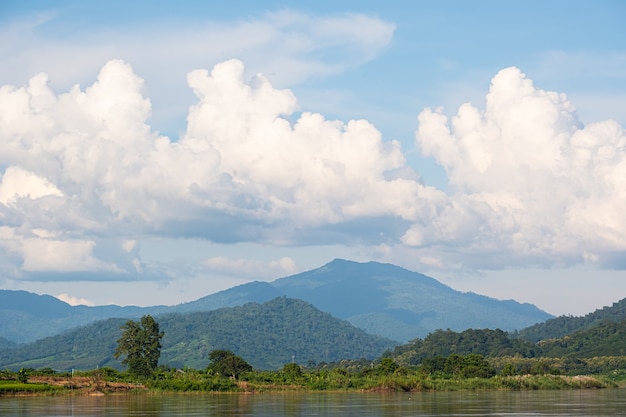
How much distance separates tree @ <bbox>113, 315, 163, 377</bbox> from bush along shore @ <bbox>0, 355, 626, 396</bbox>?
1595mm

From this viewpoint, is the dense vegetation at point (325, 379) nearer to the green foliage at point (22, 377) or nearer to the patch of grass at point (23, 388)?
the patch of grass at point (23, 388)

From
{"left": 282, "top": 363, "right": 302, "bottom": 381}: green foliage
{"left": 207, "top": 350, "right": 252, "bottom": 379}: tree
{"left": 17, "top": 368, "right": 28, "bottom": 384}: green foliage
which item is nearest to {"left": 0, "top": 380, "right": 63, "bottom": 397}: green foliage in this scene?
{"left": 17, "top": 368, "right": 28, "bottom": 384}: green foliage

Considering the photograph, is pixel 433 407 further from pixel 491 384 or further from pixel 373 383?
pixel 491 384

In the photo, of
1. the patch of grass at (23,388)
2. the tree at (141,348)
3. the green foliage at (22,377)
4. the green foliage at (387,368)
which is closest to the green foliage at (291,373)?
the green foliage at (387,368)

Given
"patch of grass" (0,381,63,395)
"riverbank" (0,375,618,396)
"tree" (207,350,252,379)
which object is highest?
"tree" (207,350,252,379)

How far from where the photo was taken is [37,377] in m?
112

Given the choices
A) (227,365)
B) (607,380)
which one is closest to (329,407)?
(227,365)

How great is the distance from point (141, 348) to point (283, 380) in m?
22.0

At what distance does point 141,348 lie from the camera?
128875mm

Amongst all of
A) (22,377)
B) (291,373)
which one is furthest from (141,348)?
(22,377)

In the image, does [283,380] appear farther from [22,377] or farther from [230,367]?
[22,377]

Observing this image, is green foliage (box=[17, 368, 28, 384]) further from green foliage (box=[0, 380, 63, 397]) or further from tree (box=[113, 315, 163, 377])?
tree (box=[113, 315, 163, 377])

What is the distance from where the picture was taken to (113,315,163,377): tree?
126 metres

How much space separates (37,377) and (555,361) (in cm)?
12107
